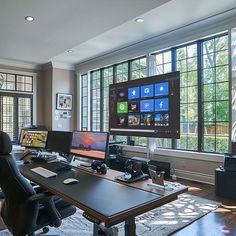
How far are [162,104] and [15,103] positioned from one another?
4.78m

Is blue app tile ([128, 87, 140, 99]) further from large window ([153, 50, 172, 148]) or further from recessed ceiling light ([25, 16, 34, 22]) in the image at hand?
recessed ceiling light ([25, 16, 34, 22])

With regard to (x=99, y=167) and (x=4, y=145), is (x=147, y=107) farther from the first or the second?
(x=4, y=145)

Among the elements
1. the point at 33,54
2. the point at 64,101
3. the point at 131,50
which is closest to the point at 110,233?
the point at 131,50

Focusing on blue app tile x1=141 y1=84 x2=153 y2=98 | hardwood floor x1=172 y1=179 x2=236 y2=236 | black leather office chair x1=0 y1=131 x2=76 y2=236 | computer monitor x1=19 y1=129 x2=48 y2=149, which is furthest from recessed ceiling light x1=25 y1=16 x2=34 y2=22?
hardwood floor x1=172 y1=179 x2=236 y2=236

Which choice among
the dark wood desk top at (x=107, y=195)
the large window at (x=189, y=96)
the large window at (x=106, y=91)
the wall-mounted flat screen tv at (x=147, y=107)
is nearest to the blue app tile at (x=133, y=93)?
the wall-mounted flat screen tv at (x=147, y=107)

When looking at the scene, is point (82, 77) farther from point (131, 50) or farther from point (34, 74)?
point (131, 50)

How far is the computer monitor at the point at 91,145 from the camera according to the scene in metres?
2.40

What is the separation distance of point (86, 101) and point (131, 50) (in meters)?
2.40

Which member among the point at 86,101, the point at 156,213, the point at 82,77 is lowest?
the point at 156,213

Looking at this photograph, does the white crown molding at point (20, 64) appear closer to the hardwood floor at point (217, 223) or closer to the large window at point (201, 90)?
the large window at point (201, 90)

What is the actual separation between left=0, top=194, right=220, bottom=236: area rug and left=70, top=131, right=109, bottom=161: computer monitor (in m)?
0.80

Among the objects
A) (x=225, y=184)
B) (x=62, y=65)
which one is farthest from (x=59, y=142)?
(x=62, y=65)

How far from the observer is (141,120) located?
472cm

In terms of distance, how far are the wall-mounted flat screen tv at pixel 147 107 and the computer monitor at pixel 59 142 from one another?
201cm
